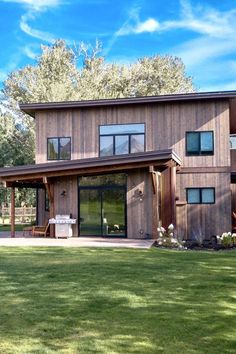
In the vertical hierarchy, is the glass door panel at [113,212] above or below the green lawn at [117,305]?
above

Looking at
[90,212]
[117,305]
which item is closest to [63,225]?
[90,212]

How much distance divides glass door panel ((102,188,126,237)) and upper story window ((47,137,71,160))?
11.2 ft

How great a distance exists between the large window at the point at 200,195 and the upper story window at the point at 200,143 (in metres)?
1.54

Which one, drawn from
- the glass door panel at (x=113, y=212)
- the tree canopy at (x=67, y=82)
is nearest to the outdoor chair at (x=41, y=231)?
the glass door panel at (x=113, y=212)

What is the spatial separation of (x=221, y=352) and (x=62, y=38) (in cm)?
3517

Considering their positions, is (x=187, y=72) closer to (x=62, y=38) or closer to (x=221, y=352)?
Result: (x=62, y=38)

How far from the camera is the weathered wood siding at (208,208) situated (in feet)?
57.2

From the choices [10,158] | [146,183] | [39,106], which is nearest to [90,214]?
[146,183]

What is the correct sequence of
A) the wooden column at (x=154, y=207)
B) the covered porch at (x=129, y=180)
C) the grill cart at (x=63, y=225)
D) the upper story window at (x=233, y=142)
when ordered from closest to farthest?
the covered porch at (x=129, y=180), the wooden column at (x=154, y=207), the grill cart at (x=63, y=225), the upper story window at (x=233, y=142)

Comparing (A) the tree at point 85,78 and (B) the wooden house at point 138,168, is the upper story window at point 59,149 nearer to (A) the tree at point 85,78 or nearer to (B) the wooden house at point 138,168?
(B) the wooden house at point 138,168

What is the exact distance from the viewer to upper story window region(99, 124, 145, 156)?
1778 cm

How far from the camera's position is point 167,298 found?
613 cm

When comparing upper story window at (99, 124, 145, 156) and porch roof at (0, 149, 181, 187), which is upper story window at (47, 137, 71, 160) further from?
porch roof at (0, 149, 181, 187)

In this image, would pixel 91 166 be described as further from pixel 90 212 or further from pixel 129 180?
pixel 90 212
